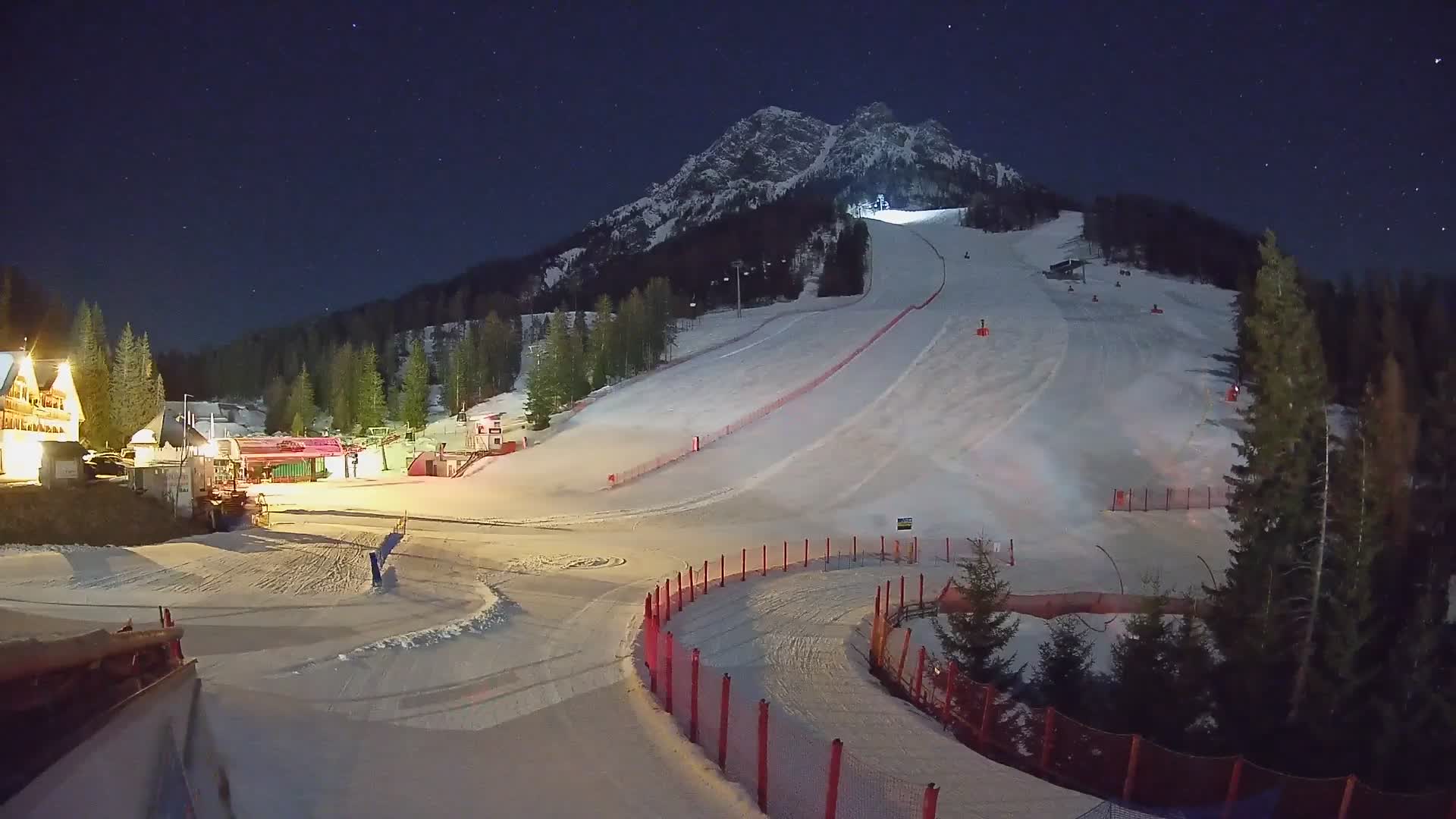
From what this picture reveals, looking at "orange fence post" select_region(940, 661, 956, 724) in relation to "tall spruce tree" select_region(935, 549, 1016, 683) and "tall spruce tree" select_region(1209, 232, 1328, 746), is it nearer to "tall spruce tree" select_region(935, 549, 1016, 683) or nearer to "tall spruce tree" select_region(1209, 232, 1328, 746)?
"tall spruce tree" select_region(935, 549, 1016, 683)

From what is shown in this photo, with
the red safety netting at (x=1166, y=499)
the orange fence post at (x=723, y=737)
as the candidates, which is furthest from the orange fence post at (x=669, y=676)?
the red safety netting at (x=1166, y=499)

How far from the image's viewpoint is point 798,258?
474 ft

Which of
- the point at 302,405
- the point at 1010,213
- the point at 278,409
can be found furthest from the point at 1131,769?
the point at 1010,213

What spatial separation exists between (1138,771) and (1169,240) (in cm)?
12806

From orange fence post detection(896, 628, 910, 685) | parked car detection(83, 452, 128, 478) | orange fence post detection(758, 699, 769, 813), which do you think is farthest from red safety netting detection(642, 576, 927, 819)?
parked car detection(83, 452, 128, 478)

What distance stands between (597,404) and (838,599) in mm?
40590

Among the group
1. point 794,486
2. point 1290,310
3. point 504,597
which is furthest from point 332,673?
point 794,486

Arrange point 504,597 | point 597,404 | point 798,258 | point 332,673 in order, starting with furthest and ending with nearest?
1. point 798,258
2. point 597,404
3. point 504,597
4. point 332,673

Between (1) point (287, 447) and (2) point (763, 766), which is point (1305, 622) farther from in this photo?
(1) point (287, 447)

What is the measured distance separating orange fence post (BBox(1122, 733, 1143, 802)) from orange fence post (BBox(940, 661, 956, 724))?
261cm

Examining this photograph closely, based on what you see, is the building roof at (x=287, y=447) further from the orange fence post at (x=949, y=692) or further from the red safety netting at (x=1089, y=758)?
the red safety netting at (x=1089, y=758)

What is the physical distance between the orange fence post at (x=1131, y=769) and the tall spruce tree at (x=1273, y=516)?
8342 millimetres

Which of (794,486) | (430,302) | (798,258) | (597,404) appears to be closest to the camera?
(794,486)

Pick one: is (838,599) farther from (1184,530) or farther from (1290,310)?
(1184,530)
